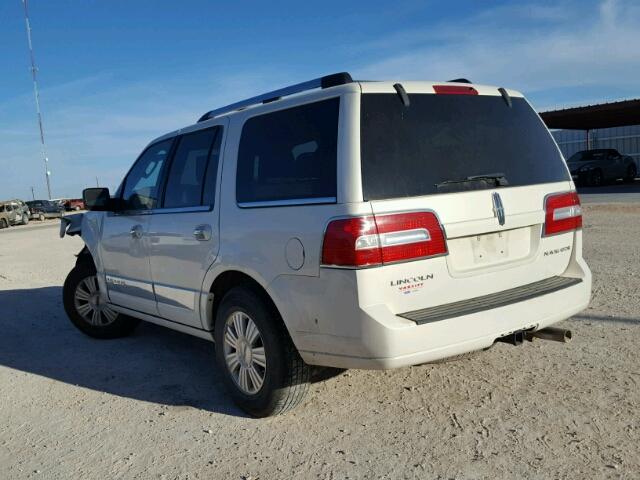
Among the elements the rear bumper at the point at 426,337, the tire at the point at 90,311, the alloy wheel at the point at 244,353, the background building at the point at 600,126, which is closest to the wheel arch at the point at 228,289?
the alloy wheel at the point at 244,353

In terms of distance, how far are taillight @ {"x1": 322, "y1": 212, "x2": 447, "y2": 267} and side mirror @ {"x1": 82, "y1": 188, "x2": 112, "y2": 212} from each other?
2.92 m

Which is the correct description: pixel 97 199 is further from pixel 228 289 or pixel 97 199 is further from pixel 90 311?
pixel 228 289

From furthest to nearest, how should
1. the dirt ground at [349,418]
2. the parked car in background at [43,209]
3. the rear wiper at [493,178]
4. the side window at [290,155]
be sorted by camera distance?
the parked car in background at [43,209], the rear wiper at [493,178], the side window at [290,155], the dirt ground at [349,418]

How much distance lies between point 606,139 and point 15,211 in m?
36.5

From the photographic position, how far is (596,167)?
27.8m

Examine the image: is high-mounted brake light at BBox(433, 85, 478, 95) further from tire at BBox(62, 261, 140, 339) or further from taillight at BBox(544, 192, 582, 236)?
tire at BBox(62, 261, 140, 339)

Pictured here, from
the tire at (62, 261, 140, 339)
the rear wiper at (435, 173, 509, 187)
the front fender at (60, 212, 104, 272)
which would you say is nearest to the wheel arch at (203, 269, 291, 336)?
the rear wiper at (435, 173, 509, 187)

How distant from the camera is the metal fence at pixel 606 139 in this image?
35000 millimetres

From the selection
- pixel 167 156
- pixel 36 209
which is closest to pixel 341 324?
pixel 167 156

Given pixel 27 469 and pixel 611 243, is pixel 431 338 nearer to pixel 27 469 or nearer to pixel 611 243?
pixel 27 469

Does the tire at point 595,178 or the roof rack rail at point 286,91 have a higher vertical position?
the roof rack rail at point 286,91

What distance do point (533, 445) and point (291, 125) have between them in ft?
7.41

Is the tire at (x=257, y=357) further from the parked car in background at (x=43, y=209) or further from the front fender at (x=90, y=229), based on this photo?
the parked car in background at (x=43, y=209)

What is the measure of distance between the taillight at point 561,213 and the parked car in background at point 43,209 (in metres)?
43.7
